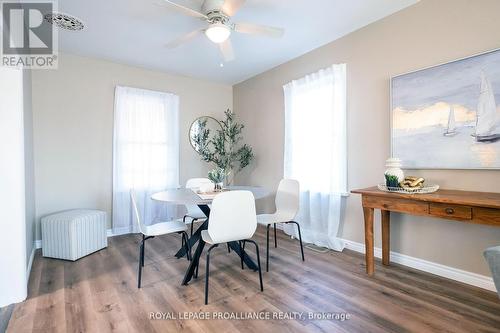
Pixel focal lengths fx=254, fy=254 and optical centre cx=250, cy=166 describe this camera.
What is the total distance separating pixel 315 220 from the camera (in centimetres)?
327

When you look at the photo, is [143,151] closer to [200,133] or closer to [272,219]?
[200,133]

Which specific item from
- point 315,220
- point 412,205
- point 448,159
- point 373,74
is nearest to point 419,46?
point 373,74

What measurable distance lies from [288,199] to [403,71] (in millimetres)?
1759

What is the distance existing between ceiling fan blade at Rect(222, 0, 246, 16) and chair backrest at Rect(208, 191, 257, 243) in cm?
143

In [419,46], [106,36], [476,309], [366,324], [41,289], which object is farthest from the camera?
[106,36]

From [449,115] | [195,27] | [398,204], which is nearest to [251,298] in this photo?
[398,204]

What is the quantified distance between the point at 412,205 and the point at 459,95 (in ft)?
3.37

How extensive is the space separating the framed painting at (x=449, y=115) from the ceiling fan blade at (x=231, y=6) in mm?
1684

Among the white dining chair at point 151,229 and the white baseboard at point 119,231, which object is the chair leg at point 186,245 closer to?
the white dining chair at point 151,229

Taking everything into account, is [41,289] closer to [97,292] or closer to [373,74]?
[97,292]

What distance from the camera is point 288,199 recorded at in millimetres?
2961

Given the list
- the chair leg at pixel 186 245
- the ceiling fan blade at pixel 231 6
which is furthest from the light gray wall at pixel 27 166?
the ceiling fan blade at pixel 231 6

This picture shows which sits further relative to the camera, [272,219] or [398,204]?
[272,219]

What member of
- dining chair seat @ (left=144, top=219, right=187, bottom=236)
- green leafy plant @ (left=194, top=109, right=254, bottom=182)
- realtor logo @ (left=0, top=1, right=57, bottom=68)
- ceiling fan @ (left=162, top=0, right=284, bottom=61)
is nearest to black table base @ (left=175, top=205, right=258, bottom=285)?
dining chair seat @ (left=144, top=219, right=187, bottom=236)
